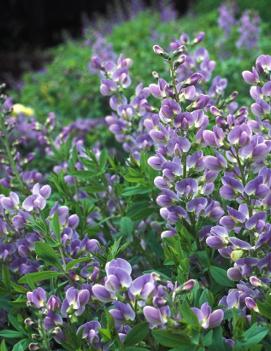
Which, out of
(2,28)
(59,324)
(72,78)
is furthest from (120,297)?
(2,28)

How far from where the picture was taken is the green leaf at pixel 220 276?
173cm

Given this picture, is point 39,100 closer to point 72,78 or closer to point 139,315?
point 72,78

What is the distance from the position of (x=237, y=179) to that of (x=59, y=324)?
62 centimetres

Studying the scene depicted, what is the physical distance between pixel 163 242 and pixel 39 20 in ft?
51.6

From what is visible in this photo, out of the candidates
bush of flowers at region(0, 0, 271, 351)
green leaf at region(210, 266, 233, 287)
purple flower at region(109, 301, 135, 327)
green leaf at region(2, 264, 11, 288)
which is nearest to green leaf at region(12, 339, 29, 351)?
bush of flowers at region(0, 0, 271, 351)

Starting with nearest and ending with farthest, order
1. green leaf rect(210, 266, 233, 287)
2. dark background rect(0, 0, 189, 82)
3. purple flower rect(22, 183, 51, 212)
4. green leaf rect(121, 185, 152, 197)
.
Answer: green leaf rect(210, 266, 233, 287), purple flower rect(22, 183, 51, 212), green leaf rect(121, 185, 152, 197), dark background rect(0, 0, 189, 82)

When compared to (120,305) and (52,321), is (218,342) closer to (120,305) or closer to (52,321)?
(120,305)

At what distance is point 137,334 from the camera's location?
1.50 meters

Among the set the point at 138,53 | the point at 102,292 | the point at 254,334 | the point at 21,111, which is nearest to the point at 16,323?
the point at 102,292

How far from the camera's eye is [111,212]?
8.06ft

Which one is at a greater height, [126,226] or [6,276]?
[6,276]

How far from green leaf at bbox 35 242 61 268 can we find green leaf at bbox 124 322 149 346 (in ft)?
1.15

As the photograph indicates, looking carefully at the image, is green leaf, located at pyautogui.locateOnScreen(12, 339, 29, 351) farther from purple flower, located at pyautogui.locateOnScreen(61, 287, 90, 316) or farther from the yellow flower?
the yellow flower

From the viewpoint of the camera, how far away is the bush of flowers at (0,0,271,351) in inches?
59.1
